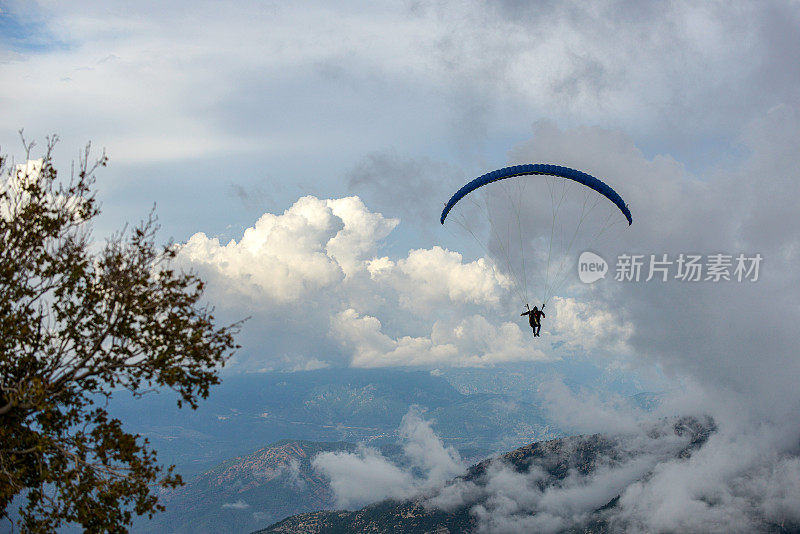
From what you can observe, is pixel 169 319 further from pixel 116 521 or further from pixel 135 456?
pixel 116 521

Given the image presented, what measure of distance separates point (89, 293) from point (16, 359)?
3.12 metres

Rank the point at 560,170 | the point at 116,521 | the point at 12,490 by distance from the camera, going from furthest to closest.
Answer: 1. the point at 560,170
2. the point at 116,521
3. the point at 12,490

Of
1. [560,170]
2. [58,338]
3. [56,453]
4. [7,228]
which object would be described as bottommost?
[56,453]


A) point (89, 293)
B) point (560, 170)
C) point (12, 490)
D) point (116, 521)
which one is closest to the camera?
point (12, 490)

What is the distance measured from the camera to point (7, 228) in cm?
1625

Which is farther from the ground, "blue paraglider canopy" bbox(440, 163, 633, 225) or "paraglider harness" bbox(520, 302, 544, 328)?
"blue paraglider canopy" bbox(440, 163, 633, 225)

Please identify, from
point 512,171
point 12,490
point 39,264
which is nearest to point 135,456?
point 12,490

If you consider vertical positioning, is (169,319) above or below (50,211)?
below

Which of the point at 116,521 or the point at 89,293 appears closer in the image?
the point at 116,521

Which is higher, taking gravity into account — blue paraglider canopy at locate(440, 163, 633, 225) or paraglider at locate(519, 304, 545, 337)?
blue paraglider canopy at locate(440, 163, 633, 225)

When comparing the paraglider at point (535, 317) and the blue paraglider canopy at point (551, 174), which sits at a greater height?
the blue paraglider canopy at point (551, 174)

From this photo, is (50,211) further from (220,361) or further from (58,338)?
(220,361)

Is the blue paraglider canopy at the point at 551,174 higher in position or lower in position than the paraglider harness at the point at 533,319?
higher

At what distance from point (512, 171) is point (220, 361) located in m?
32.2
